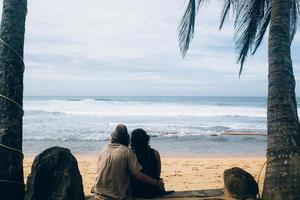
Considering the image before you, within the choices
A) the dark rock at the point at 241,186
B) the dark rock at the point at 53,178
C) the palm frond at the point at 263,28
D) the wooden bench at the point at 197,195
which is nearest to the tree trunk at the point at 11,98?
the dark rock at the point at 53,178

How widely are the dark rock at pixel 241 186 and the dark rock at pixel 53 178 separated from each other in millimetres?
2053

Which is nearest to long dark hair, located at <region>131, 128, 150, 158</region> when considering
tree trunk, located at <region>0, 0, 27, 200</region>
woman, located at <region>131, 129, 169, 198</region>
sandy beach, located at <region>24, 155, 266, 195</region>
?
woman, located at <region>131, 129, 169, 198</region>

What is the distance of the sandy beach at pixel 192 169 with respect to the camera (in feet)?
27.5

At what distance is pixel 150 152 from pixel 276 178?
1632 mm

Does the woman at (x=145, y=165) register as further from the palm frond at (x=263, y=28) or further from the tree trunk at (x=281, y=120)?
the palm frond at (x=263, y=28)

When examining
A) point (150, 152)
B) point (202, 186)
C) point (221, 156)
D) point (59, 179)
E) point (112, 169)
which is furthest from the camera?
point (221, 156)

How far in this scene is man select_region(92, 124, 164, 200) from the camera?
188 inches

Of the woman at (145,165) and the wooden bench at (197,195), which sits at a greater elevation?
the woman at (145,165)

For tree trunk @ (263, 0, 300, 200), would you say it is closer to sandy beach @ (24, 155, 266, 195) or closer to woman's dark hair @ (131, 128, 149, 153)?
woman's dark hair @ (131, 128, 149, 153)

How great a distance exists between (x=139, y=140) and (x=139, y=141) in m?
0.02

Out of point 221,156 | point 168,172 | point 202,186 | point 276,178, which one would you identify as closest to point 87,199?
point 276,178

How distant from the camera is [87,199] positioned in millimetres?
5609

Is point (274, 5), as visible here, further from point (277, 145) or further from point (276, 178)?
point (276, 178)

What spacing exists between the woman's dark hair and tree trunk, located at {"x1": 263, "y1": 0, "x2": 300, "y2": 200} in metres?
1.54
